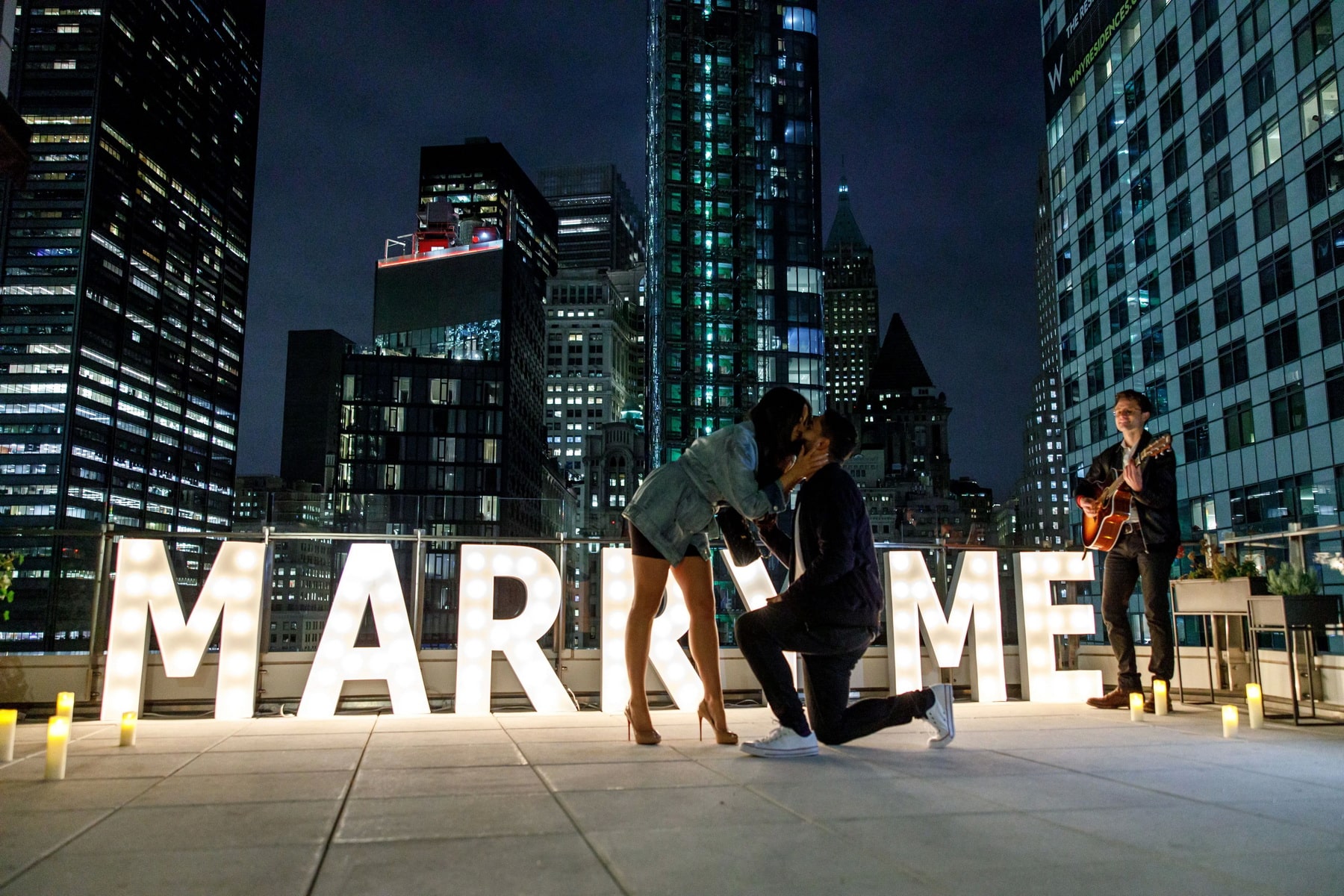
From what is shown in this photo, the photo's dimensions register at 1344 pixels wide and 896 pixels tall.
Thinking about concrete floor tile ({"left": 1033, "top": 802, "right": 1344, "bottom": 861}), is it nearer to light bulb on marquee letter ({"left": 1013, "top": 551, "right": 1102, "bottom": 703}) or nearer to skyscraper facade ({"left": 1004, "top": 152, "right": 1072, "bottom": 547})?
light bulb on marquee letter ({"left": 1013, "top": 551, "right": 1102, "bottom": 703})

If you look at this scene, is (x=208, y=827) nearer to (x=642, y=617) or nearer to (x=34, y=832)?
(x=34, y=832)

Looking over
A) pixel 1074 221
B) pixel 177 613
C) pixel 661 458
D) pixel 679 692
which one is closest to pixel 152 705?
pixel 177 613

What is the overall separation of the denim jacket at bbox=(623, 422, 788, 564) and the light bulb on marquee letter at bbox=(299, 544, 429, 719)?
224 cm

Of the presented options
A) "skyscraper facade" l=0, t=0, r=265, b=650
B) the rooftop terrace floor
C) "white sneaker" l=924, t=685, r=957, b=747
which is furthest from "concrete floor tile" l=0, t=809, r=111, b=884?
"skyscraper facade" l=0, t=0, r=265, b=650

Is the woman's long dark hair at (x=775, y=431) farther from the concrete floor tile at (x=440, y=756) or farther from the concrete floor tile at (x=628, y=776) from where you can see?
the concrete floor tile at (x=440, y=756)

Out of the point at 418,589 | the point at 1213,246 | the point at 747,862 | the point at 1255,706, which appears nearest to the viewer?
the point at 747,862

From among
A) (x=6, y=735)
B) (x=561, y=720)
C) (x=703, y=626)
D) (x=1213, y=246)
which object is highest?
(x=1213, y=246)

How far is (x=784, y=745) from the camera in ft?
14.0

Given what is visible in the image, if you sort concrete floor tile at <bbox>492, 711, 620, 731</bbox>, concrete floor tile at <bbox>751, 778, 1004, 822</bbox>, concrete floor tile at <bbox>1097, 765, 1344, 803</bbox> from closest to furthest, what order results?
concrete floor tile at <bbox>751, 778, 1004, 822</bbox>
concrete floor tile at <bbox>1097, 765, 1344, 803</bbox>
concrete floor tile at <bbox>492, 711, 620, 731</bbox>

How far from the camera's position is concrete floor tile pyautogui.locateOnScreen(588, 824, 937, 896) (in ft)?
7.20

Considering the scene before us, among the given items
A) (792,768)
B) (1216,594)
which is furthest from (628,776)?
(1216,594)

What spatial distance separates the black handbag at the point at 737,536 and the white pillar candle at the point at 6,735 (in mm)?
3214

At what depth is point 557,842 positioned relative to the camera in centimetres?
261

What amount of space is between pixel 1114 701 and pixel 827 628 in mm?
3057
